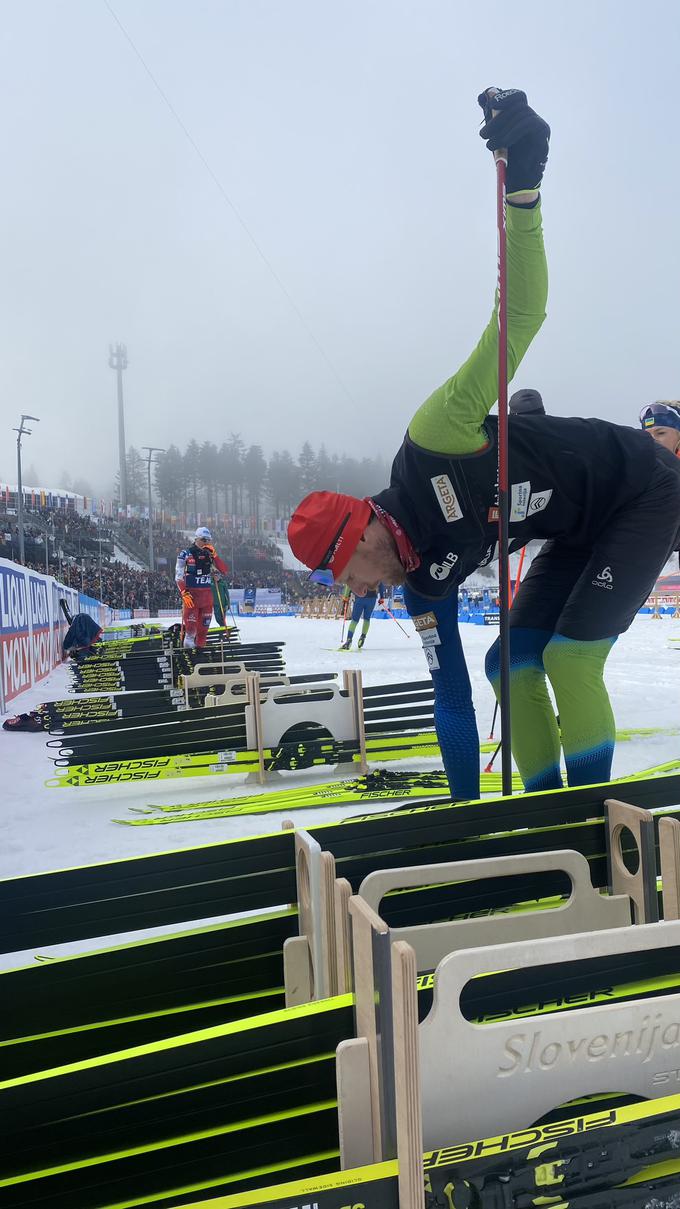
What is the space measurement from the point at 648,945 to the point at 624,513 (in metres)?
1.42

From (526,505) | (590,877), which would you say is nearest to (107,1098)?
(590,877)

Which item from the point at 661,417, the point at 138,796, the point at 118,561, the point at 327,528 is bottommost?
the point at 138,796

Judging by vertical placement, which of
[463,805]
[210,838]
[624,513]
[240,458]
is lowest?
[210,838]

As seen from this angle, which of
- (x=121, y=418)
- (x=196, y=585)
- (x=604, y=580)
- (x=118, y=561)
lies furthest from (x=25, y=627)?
(x=121, y=418)

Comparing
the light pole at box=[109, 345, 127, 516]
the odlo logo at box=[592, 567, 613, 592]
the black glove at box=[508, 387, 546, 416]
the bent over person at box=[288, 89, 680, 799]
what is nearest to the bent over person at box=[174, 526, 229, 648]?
the black glove at box=[508, 387, 546, 416]

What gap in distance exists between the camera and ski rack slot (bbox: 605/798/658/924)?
4.52 feet

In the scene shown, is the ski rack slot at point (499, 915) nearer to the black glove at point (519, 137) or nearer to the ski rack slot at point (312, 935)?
the ski rack slot at point (312, 935)

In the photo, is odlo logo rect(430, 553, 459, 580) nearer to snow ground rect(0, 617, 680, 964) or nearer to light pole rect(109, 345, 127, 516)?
snow ground rect(0, 617, 680, 964)

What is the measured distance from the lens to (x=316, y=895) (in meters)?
1.26

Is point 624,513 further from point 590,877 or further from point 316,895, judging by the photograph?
point 316,895

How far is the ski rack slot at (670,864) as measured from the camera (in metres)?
1.31

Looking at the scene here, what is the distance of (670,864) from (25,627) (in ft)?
27.3

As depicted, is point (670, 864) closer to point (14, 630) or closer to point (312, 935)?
point (312, 935)

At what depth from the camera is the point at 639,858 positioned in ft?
4.74
